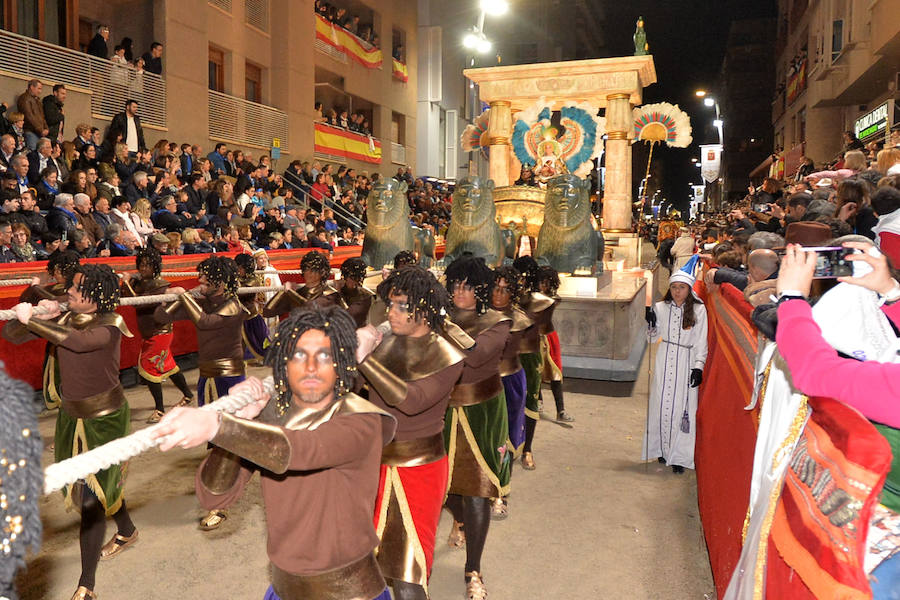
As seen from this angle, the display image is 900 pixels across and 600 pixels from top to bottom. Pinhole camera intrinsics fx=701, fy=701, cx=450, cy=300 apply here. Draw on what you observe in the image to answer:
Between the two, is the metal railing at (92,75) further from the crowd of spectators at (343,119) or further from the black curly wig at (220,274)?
the black curly wig at (220,274)

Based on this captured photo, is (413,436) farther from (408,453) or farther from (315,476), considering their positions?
(315,476)

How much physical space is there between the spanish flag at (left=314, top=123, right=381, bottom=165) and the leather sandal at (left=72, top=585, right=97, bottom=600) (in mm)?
18844

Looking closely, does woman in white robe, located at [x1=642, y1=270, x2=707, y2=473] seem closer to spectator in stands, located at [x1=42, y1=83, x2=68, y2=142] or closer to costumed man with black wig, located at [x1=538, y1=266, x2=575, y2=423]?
costumed man with black wig, located at [x1=538, y1=266, x2=575, y2=423]

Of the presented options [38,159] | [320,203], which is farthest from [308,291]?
[320,203]

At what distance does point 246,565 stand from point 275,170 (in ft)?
54.1

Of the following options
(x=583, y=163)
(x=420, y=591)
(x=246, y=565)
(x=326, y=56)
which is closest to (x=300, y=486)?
(x=420, y=591)

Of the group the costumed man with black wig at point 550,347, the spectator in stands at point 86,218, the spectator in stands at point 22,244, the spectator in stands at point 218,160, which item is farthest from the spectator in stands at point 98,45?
the costumed man with black wig at point 550,347

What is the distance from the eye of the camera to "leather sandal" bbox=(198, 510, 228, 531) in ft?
14.5

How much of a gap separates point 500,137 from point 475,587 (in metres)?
13.1

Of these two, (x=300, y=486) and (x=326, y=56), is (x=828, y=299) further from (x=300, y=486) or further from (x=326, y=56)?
(x=326, y=56)

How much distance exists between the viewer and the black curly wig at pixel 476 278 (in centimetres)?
401

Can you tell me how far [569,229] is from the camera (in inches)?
385

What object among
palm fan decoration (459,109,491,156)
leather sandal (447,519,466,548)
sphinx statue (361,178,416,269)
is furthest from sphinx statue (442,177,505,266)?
palm fan decoration (459,109,491,156)

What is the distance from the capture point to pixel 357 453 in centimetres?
212
